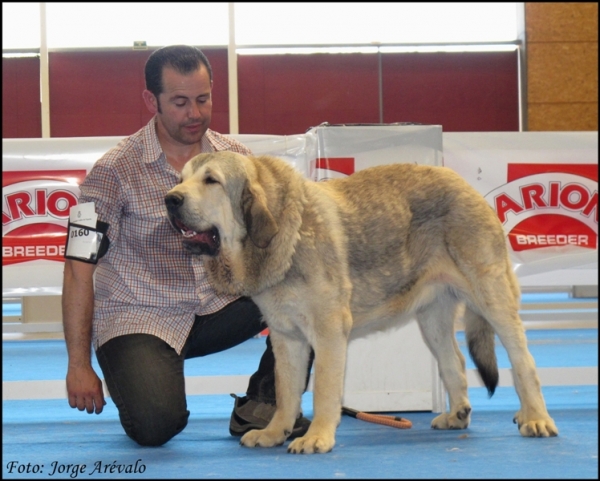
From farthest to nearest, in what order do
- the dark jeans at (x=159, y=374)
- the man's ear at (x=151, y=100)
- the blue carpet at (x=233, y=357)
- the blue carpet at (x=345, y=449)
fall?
the blue carpet at (x=233, y=357), the man's ear at (x=151, y=100), the dark jeans at (x=159, y=374), the blue carpet at (x=345, y=449)

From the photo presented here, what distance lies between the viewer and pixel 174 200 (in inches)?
104

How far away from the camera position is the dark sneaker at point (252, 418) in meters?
3.16

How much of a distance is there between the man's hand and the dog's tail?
1.60m

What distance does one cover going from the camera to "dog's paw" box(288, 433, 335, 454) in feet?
8.75

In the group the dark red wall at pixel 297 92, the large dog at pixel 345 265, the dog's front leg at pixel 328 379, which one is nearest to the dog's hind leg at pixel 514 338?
the large dog at pixel 345 265

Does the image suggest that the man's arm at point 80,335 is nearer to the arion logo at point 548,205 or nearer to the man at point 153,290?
the man at point 153,290

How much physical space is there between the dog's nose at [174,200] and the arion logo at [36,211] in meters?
1.92

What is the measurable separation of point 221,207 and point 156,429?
93 centimetres

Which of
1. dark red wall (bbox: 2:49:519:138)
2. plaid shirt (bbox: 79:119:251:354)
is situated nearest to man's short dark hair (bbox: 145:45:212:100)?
plaid shirt (bbox: 79:119:251:354)

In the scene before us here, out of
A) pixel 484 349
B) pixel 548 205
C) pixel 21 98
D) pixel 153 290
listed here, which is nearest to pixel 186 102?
pixel 153 290

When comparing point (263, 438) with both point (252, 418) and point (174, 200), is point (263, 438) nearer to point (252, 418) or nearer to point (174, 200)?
point (252, 418)

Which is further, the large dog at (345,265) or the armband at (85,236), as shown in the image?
the armband at (85,236)

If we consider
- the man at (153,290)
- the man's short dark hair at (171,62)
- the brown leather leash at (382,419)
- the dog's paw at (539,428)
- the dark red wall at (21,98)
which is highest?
the dark red wall at (21,98)

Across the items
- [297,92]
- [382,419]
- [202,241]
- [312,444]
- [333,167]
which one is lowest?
[382,419]
